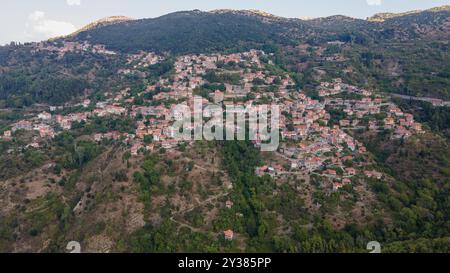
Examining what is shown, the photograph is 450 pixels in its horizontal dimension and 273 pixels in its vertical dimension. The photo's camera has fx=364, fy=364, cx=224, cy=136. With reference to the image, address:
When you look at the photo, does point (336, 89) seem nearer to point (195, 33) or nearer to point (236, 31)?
point (236, 31)

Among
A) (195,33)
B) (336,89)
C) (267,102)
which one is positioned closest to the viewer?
(267,102)

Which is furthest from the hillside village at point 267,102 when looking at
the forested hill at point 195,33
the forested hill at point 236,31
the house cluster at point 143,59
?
the forested hill at point 236,31

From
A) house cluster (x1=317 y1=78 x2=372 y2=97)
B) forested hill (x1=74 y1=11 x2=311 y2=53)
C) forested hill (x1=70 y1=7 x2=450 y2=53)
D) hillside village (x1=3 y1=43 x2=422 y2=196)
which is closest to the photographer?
hillside village (x1=3 y1=43 x2=422 y2=196)

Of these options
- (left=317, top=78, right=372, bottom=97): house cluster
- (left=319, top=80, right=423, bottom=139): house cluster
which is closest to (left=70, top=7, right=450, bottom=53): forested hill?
(left=317, top=78, right=372, bottom=97): house cluster

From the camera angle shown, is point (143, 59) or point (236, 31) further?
point (236, 31)

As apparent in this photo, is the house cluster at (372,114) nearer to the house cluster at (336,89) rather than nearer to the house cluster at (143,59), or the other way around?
the house cluster at (336,89)

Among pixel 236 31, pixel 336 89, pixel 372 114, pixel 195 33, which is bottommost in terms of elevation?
pixel 372 114

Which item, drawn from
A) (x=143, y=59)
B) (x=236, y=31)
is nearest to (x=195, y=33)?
(x=236, y=31)

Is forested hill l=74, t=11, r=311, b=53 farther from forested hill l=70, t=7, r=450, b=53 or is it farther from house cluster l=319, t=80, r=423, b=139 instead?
house cluster l=319, t=80, r=423, b=139

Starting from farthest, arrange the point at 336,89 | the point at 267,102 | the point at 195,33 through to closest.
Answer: the point at 195,33 < the point at 336,89 < the point at 267,102

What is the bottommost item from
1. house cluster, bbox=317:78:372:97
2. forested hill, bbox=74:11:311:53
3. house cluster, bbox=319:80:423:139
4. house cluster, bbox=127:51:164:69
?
house cluster, bbox=319:80:423:139
